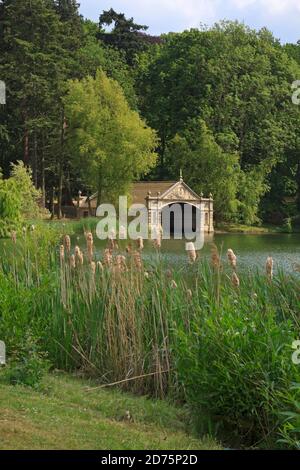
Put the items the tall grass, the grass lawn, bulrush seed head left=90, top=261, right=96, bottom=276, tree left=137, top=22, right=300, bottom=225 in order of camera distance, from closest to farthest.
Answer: the grass lawn → the tall grass → bulrush seed head left=90, top=261, right=96, bottom=276 → tree left=137, top=22, right=300, bottom=225

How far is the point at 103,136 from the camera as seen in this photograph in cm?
4581

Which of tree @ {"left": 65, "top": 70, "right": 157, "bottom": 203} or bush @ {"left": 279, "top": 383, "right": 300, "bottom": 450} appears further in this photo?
tree @ {"left": 65, "top": 70, "right": 157, "bottom": 203}

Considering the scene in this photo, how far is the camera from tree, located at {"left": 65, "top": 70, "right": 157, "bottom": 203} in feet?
148

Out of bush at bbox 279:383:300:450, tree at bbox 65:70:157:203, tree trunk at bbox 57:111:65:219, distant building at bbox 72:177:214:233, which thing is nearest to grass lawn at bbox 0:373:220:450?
bush at bbox 279:383:300:450

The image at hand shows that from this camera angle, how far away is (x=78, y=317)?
8.48m

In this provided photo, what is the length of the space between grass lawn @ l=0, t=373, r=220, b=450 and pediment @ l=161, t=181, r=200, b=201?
42.2 meters

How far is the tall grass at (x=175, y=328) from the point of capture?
601 cm

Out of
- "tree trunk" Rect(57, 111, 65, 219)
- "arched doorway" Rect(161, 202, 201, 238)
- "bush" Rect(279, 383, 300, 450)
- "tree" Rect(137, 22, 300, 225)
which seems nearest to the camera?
"bush" Rect(279, 383, 300, 450)

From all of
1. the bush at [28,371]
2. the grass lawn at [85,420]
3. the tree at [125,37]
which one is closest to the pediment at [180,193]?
the tree at [125,37]

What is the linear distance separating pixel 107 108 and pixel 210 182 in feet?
30.9

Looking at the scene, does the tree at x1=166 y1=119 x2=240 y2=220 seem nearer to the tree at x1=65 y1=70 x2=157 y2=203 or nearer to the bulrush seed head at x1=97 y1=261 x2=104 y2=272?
the tree at x1=65 y1=70 x2=157 y2=203

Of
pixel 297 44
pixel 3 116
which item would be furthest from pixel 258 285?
pixel 297 44

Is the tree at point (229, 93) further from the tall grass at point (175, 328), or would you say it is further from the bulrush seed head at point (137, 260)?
the bulrush seed head at point (137, 260)

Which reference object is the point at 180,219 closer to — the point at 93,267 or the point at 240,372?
the point at 93,267
